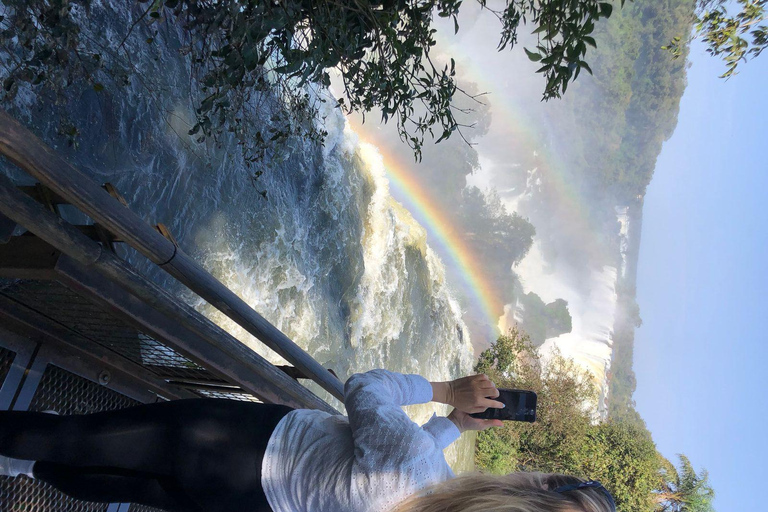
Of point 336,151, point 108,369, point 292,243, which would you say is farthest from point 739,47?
point 336,151

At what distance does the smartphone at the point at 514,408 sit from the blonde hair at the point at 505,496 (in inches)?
18.5

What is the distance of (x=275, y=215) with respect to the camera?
7.27m

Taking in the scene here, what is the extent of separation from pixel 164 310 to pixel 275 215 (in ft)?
19.0

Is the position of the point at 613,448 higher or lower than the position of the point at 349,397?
higher

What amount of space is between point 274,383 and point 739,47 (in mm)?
4016

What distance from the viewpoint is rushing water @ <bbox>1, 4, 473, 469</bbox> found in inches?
182

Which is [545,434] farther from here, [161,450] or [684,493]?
[161,450]

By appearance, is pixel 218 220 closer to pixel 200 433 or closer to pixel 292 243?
pixel 292 243

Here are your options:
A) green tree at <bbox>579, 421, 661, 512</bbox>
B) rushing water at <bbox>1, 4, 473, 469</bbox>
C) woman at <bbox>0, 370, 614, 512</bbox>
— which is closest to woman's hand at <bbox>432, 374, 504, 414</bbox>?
woman at <bbox>0, 370, 614, 512</bbox>

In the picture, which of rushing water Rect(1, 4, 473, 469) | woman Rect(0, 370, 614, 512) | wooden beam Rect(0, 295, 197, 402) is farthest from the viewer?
rushing water Rect(1, 4, 473, 469)

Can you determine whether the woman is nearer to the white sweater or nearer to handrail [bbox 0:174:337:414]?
the white sweater

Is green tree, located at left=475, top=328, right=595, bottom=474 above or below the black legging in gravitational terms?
above

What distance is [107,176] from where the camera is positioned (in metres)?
4.52

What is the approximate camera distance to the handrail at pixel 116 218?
42.3 inches
